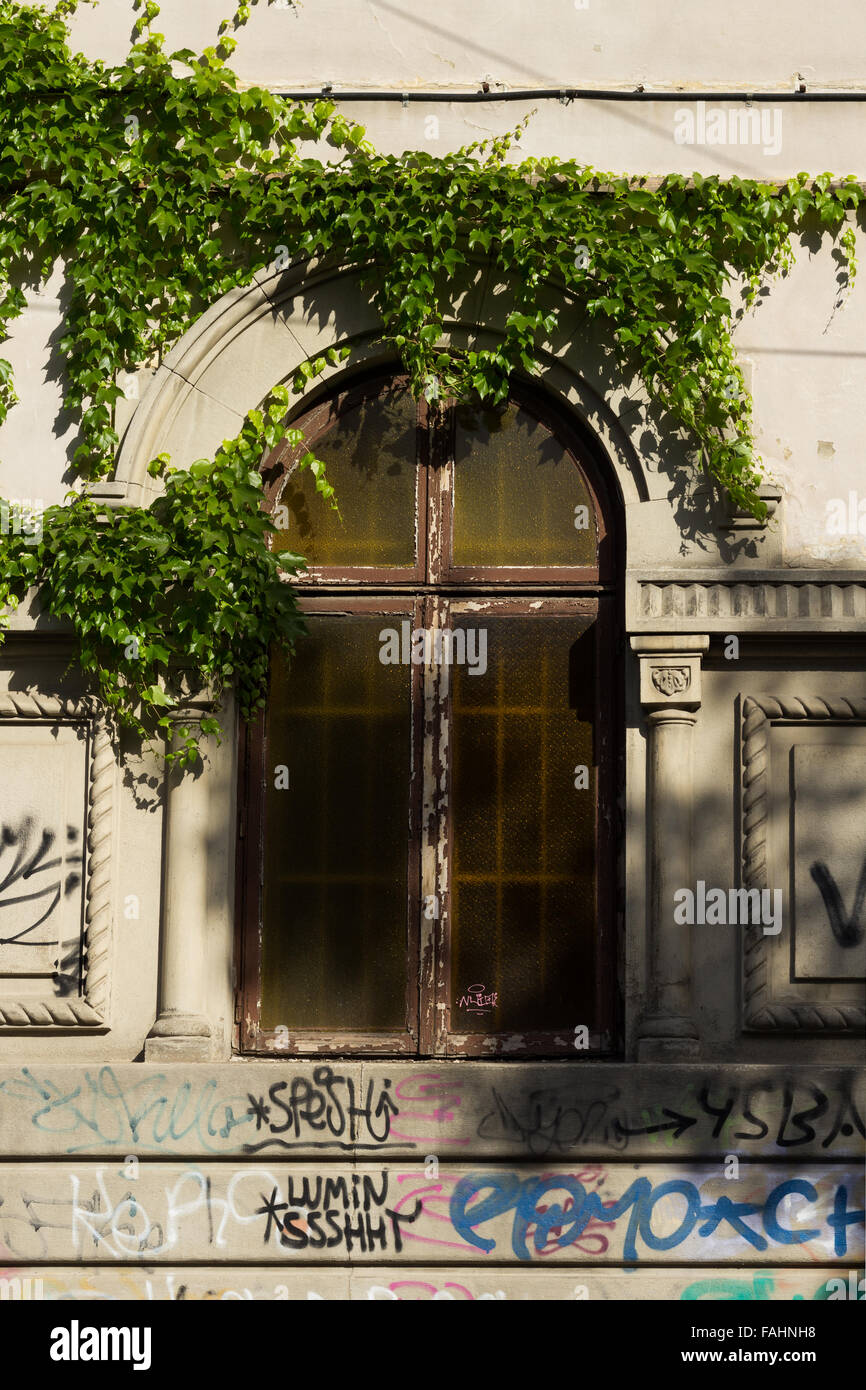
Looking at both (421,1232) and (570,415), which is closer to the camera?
(421,1232)

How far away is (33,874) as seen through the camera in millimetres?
8617

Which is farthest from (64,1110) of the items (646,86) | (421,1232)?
(646,86)

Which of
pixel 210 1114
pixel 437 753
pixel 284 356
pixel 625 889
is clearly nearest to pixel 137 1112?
pixel 210 1114

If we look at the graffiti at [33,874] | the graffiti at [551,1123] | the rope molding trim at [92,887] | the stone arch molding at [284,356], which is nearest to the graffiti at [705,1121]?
the graffiti at [551,1123]

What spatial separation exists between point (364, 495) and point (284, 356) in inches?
35.3

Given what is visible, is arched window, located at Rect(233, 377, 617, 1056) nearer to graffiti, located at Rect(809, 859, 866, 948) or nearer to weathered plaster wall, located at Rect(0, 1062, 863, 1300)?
weathered plaster wall, located at Rect(0, 1062, 863, 1300)

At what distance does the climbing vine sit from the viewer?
8578 mm

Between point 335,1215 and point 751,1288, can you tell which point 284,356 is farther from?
point 751,1288

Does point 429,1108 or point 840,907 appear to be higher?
point 840,907

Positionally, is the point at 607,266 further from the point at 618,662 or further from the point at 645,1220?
the point at 645,1220

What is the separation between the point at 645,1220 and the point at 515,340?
474 cm

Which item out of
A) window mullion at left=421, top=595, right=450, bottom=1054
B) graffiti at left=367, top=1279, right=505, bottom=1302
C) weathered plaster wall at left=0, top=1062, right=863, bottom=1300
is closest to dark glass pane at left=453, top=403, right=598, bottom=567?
window mullion at left=421, top=595, right=450, bottom=1054

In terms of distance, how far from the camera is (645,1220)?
7961mm

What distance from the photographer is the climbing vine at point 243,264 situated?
858 centimetres
